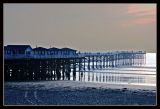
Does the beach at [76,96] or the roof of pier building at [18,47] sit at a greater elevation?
the roof of pier building at [18,47]

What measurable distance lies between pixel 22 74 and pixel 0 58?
15803 millimetres

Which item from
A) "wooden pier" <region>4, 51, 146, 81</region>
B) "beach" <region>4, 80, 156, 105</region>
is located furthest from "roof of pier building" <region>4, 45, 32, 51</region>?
"beach" <region>4, 80, 156, 105</region>

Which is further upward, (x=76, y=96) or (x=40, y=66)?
(x=40, y=66)

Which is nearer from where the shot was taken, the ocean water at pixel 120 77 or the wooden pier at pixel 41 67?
the wooden pier at pixel 41 67

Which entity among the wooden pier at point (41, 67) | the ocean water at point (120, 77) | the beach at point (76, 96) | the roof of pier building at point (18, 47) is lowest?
the ocean water at point (120, 77)

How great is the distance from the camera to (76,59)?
22.1m

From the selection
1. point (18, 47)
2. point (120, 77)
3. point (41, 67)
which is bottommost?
point (120, 77)

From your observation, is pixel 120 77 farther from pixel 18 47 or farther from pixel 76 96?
pixel 76 96

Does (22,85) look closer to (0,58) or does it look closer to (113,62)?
(0,58)

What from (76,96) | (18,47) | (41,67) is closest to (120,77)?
(41,67)

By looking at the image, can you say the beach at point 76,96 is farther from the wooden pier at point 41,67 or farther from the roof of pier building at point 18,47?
the roof of pier building at point 18,47

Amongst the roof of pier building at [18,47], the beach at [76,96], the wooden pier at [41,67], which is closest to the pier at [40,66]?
the wooden pier at [41,67]

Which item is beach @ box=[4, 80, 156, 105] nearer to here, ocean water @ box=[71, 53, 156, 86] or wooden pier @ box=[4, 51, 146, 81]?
wooden pier @ box=[4, 51, 146, 81]

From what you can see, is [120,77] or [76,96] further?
[120,77]
